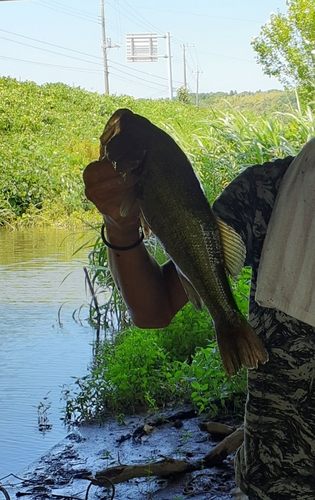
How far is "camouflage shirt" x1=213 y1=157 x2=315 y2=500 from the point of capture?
1207 millimetres

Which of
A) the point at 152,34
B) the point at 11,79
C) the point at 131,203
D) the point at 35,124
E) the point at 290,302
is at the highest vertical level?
the point at 152,34

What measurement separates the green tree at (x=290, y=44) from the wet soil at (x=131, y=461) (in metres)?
14.0

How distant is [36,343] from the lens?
5203mm

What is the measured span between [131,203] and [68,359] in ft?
12.8

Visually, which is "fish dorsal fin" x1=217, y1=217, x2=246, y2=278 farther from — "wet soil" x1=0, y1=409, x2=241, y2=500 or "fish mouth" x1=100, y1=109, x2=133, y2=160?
"wet soil" x1=0, y1=409, x2=241, y2=500

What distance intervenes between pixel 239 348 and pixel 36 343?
4.27 m

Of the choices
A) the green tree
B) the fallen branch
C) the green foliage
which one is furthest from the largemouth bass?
the green tree

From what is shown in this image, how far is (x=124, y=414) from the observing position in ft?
12.0

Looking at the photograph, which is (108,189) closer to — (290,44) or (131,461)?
(131,461)

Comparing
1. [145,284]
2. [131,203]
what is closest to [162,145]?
[131,203]

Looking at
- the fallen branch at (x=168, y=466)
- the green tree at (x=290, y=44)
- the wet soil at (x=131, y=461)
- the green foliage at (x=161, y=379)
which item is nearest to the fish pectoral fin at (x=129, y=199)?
the wet soil at (x=131, y=461)

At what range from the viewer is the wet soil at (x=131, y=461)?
2850 mm

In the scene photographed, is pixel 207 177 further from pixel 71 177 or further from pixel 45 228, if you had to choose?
pixel 71 177

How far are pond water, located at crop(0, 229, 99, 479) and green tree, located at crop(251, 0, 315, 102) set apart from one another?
33.7ft
